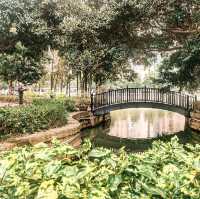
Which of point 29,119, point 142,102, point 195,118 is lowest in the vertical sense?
point 195,118

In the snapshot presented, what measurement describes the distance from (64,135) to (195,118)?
10.4m

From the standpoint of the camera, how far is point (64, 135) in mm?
16000

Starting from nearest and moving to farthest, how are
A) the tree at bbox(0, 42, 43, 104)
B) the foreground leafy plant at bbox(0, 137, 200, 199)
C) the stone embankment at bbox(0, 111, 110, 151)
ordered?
the foreground leafy plant at bbox(0, 137, 200, 199)
the stone embankment at bbox(0, 111, 110, 151)
the tree at bbox(0, 42, 43, 104)

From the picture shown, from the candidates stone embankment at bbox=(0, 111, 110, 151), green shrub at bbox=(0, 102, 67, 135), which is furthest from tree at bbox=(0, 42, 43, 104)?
green shrub at bbox=(0, 102, 67, 135)

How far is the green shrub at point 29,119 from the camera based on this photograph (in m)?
13.5

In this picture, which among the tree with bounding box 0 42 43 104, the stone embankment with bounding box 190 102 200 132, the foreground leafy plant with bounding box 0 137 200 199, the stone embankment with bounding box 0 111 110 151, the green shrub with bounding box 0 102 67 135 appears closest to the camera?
the foreground leafy plant with bounding box 0 137 200 199

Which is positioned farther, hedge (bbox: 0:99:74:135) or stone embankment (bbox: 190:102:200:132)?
stone embankment (bbox: 190:102:200:132)

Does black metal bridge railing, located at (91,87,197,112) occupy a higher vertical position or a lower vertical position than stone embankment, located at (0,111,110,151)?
higher

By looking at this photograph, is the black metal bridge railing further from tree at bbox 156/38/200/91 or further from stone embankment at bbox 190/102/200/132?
tree at bbox 156/38/200/91

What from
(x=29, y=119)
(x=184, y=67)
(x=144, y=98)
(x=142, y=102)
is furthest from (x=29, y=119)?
(x=184, y=67)

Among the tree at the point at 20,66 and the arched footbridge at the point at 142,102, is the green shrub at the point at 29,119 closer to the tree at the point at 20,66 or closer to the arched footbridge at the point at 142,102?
the arched footbridge at the point at 142,102

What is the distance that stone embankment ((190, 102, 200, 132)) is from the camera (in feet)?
74.2

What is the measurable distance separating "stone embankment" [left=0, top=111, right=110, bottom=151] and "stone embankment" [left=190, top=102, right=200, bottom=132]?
613cm

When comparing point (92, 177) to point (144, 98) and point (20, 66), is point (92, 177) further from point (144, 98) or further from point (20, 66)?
point (20, 66)
